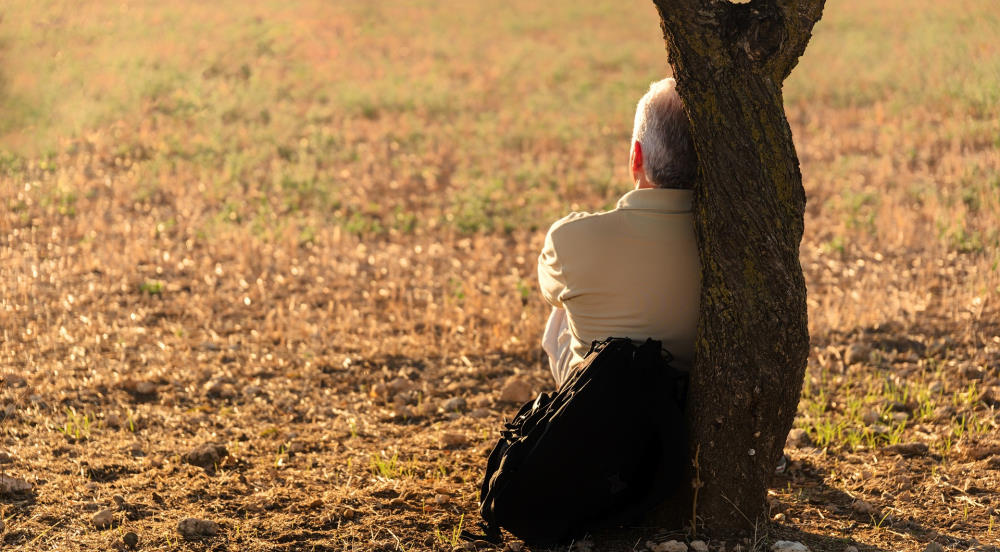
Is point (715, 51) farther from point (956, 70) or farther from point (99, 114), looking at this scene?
point (956, 70)

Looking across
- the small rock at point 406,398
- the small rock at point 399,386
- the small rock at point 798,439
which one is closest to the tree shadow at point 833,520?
the small rock at point 798,439

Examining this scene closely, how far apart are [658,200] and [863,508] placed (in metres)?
1.60

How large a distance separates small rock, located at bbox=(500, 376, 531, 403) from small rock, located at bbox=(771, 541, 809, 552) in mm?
2268

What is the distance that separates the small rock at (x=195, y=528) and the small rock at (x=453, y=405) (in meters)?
1.98

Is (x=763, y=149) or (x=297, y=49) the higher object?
(x=297, y=49)

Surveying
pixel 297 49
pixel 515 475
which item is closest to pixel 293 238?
pixel 515 475

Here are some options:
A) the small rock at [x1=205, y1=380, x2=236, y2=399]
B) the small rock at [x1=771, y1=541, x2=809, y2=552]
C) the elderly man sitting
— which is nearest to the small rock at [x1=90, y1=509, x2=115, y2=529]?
the small rock at [x1=205, y1=380, x2=236, y2=399]

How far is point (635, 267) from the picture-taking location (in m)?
3.74

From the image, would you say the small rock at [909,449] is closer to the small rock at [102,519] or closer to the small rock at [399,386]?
the small rock at [399,386]

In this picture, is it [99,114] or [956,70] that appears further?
[956,70]

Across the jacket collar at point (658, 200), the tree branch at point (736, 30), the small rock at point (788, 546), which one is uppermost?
the tree branch at point (736, 30)

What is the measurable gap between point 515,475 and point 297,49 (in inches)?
632

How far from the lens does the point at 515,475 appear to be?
360 cm

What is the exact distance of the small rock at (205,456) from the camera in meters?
4.73
